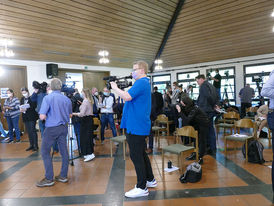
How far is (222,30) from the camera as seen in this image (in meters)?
7.94

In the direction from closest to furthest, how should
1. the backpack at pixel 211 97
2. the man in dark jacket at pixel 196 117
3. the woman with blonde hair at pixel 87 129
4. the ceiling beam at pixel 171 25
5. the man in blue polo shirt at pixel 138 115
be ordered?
the man in blue polo shirt at pixel 138 115 < the man in dark jacket at pixel 196 117 < the woman with blonde hair at pixel 87 129 < the backpack at pixel 211 97 < the ceiling beam at pixel 171 25

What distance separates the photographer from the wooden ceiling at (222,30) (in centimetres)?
692

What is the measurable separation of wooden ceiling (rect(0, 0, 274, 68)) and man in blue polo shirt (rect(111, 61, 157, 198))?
500cm

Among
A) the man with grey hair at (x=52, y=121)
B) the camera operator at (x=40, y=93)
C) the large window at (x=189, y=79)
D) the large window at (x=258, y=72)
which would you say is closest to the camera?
the man with grey hair at (x=52, y=121)

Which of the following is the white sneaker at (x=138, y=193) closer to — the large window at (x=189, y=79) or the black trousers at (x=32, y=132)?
the black trousers at (x=32, y=132)

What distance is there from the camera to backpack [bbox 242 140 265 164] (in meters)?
3.42

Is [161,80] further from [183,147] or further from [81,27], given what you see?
[183,147]

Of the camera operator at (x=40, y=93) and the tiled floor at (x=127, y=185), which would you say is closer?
the tiled floor at (x=127, y=185)

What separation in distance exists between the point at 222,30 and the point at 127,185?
7.32m

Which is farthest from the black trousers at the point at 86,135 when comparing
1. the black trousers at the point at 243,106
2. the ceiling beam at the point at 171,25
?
the black trousers at the point at 243,106

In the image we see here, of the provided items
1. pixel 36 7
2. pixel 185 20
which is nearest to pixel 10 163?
pixel 36 7

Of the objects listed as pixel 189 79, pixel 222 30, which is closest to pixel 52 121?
pixel 222 30

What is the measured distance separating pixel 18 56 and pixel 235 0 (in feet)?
25.9

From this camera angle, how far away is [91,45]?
841 centimetres
